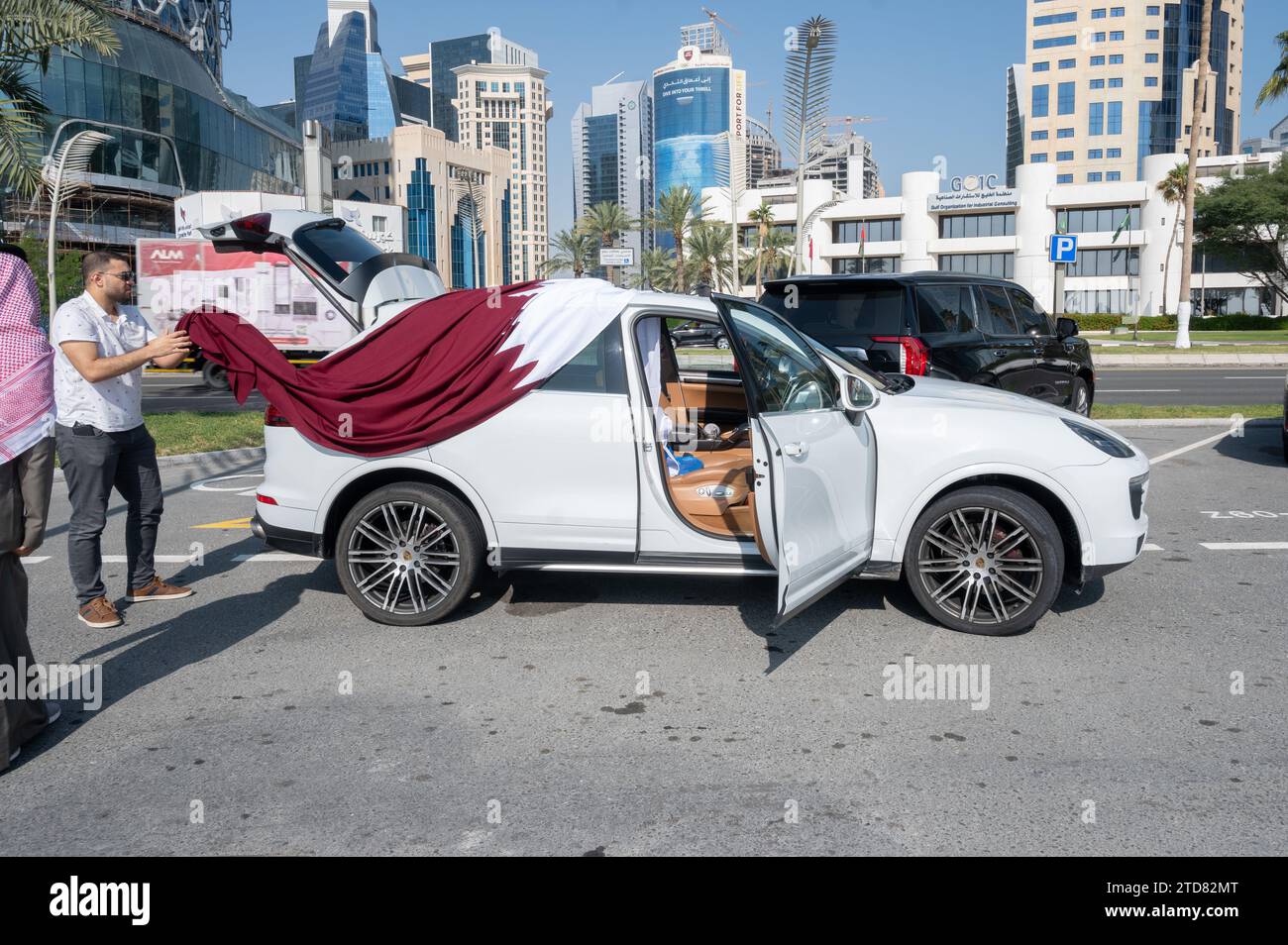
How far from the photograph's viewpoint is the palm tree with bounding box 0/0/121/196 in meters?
13.2

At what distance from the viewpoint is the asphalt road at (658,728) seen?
3486mm

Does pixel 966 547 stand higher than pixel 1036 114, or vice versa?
pixel 1036 114

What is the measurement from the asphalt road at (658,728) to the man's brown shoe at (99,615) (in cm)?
7

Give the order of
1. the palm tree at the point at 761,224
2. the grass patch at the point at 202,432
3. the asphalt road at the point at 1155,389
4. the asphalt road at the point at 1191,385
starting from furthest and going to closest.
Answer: the palm tree at the point at 761,224 < the asphalt road at the point at 1155,389 < the asphalt road at the point at 1191,385 < the grass patch at the point at 202,432

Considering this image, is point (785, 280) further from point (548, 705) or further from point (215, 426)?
point (215, 426)

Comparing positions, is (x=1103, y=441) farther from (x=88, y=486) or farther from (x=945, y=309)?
(x=88, y=486)

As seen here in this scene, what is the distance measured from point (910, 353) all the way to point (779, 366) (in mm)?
4438

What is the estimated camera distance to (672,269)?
3250 inches

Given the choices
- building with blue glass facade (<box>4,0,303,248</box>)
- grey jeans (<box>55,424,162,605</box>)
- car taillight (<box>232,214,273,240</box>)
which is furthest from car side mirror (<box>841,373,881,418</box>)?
building with blue glass facade (<box>4,0,303,248</box>)

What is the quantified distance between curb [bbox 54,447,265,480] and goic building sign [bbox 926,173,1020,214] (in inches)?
3225

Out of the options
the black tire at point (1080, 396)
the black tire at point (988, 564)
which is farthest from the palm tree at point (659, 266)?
the black tire at point (988, 564)

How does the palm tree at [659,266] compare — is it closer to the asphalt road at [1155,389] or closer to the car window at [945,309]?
the asphalt road at [1155,389]

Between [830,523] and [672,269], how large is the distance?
260ft
